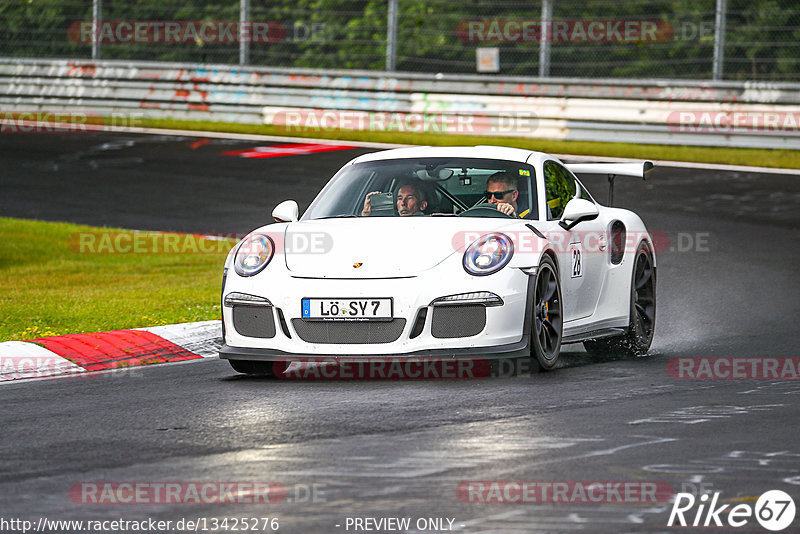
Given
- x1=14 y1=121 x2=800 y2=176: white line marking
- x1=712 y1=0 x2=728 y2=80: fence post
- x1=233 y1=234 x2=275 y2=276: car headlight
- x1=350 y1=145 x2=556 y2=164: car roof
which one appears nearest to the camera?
x1=233 y1=234 x2=275 y2=276: car headlight

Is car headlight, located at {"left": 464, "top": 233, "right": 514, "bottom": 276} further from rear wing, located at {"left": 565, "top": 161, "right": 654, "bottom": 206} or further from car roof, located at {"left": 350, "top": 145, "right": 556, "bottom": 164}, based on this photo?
rear wing, located at {"left": 565, "top": 161, "right": 654, "bottom": 206}

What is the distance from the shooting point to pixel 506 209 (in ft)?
29.3

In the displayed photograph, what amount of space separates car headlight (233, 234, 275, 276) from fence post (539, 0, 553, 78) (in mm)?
13916

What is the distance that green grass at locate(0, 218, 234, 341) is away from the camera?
10.4m

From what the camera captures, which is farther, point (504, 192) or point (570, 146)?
point (570, 146)

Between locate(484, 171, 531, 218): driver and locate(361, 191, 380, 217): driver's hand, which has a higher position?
locate(484, 171, 531, 218): driver

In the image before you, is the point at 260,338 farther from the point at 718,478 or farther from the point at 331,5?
the point at 331,5

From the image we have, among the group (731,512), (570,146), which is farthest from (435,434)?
(570,146)

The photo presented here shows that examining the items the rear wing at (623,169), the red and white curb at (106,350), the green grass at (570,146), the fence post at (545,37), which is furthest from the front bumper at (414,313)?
the fence post at (545,37)

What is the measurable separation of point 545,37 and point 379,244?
14174mm

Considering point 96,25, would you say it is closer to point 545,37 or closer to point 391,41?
point 391,41

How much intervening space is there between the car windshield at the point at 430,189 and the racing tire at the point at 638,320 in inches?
49.5

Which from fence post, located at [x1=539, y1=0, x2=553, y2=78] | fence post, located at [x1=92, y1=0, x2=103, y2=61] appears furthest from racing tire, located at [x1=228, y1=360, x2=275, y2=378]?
fence post, located at [x1=92, y1=0, x2=103, y2=61]

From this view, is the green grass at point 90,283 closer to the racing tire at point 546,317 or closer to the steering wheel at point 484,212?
the steering wheel at point 484,212
